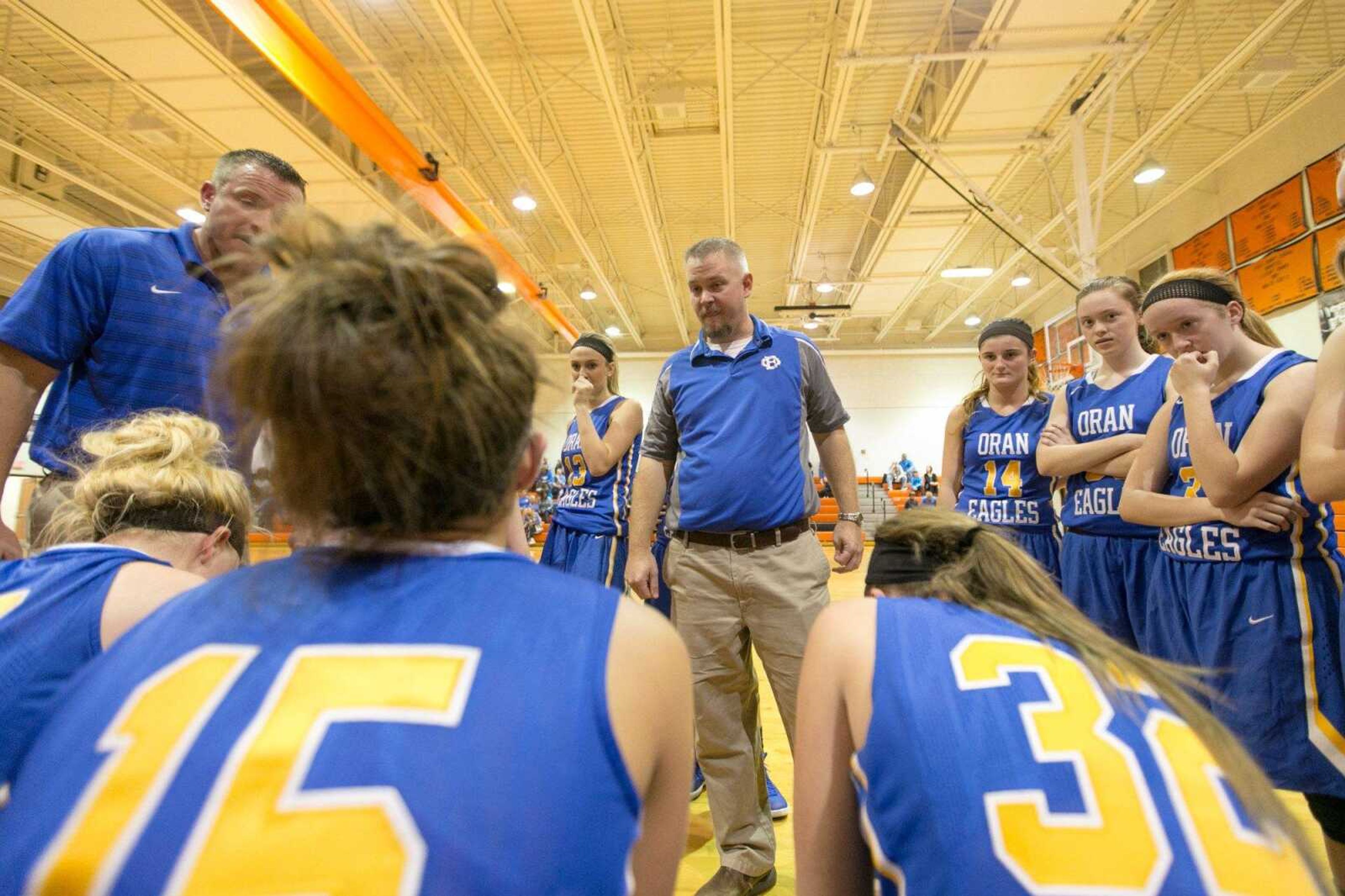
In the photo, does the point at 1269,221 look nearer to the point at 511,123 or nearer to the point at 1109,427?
the point at 511,123

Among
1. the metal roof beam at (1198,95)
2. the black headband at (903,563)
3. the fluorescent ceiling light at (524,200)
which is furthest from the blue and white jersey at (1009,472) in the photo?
the fluorescent ceiling light at (524,200)

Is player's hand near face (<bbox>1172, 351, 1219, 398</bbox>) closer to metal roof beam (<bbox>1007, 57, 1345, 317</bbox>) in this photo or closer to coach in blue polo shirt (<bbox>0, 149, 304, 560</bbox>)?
coach in blue polo shirt (<bbox>0, 149, 304, 560</bbox>)

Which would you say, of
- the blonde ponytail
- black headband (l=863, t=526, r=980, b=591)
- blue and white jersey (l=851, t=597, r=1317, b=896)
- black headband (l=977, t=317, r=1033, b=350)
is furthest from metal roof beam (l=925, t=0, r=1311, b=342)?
the blonde ponytail

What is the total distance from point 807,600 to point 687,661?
5.09 ft

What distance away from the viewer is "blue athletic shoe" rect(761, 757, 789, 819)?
2.57 meters

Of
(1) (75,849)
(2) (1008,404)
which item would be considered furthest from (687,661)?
(2) (1008,404)

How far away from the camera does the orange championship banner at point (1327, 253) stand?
8.39 m

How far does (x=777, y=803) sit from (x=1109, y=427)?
1763 millimetres

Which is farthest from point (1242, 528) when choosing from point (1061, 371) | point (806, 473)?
point (1061, 371)

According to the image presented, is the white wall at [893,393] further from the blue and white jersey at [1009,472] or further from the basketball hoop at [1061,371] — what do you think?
the blue and white jersey at [1009,472]

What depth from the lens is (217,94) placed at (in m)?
7.28

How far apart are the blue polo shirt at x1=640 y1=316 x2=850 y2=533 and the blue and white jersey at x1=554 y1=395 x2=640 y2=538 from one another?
663 mm

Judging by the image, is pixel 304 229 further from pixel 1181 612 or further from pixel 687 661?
pixel 1181 612

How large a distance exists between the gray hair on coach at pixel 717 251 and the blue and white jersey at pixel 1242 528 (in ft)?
4.34
